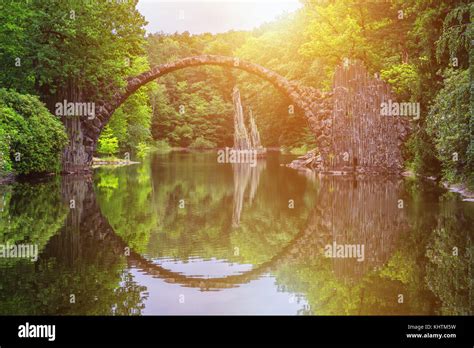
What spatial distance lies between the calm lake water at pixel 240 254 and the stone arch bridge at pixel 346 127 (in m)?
8.21

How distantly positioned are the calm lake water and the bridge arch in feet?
29.4

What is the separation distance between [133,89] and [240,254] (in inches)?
781

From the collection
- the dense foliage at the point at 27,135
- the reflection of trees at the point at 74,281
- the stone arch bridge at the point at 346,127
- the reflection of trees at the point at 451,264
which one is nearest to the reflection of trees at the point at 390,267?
the reflection of trees at the point at 451,264

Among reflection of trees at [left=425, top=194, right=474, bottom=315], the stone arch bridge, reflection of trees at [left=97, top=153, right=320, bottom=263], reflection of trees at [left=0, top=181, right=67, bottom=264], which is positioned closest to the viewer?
reflection of trees at [left=425, top=194, right=474, bottom=315]

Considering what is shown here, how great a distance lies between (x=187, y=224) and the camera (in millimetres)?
12094

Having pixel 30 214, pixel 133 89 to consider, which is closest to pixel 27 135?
pixel 133 89

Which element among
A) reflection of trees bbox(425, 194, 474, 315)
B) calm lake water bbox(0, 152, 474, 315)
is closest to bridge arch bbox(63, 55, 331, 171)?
calm lake water bbox(0, 152, 474, 315)

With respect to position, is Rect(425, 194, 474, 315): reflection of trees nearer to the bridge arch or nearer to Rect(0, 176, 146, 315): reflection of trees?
Rect(0, 176, 146, 315): reflection of trees

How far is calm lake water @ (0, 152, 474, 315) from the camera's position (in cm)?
641

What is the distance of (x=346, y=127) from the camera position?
2541cm

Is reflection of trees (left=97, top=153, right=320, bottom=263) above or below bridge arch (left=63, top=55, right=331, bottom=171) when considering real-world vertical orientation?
below

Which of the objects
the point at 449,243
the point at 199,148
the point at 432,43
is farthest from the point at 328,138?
the point at 199,148

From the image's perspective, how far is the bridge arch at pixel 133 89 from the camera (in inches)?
1031

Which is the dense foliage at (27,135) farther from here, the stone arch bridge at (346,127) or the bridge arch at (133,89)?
the stone arch bridge at (346,127)
